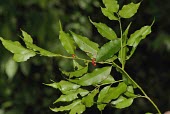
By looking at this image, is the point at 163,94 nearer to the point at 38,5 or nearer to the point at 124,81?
the point at 38,5

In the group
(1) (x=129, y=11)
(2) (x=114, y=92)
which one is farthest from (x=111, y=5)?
(2) (x=114, y=92)

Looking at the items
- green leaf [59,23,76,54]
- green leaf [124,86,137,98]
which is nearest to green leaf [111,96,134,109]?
green leaf [124,86,137,98]

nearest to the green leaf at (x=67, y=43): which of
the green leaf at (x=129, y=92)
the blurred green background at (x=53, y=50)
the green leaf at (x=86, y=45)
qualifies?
the green leaf at (x=86, y=45)

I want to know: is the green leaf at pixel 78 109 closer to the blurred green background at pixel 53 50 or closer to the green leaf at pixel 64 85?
the green leaf at pixel 64 85

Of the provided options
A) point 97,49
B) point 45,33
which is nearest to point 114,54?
point 97,49

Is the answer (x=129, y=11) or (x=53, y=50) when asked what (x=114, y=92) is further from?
(x=53, y=50)
